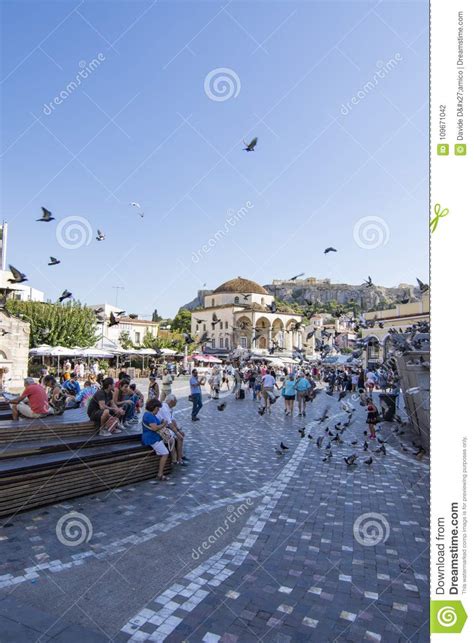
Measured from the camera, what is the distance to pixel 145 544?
15.9 feet

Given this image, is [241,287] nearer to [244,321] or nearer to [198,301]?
[244,321]

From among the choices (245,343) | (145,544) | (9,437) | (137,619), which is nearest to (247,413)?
(9,437)

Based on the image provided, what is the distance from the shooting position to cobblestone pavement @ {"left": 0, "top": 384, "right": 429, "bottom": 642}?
11.5 ft

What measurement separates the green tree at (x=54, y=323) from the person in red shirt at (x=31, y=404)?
1031 inches

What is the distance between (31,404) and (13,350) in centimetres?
1632

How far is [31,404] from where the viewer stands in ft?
27.8

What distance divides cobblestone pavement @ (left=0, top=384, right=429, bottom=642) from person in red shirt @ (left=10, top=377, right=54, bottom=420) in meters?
2.83

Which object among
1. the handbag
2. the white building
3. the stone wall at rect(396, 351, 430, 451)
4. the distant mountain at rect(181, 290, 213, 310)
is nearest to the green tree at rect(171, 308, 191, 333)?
the white building

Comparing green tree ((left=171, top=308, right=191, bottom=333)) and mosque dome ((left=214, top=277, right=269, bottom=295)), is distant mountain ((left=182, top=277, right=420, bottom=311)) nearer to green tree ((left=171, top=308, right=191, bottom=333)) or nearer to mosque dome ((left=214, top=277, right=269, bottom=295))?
green tree ((left=171, top=308, right=191, bottom=333))

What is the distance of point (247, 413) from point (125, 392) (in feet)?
22.1
